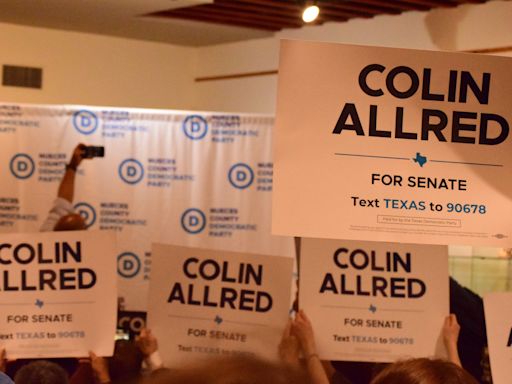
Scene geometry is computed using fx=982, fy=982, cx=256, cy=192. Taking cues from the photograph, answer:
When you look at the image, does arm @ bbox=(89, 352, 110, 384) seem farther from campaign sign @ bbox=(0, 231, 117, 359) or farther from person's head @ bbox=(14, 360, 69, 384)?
person's head @ bbox=(14, 360, 69, 384)

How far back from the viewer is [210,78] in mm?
8266

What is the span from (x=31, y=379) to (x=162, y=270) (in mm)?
893

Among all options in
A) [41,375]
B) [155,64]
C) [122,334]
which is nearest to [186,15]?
[155,64]

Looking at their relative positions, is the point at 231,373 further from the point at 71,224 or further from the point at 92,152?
the point at 92,152

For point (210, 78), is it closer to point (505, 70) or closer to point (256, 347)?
point (256, 347)

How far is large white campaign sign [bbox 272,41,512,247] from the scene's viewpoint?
238 centimetres

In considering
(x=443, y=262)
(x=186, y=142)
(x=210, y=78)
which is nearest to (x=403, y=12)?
(x=186, y=142)

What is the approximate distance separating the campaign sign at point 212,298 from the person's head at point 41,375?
69cm

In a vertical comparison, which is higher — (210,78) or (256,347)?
(210,78)

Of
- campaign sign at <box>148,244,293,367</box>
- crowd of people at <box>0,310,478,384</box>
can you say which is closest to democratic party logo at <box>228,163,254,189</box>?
crowd of people at <box>0,310,478,384</box>

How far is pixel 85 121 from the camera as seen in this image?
21.8ft

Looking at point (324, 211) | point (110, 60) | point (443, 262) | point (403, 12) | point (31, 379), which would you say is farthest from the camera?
point (110, 60)

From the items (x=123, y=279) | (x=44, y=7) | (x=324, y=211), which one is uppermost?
(x=44, y=7)

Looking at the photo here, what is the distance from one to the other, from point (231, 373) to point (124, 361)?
3299 millimetres
